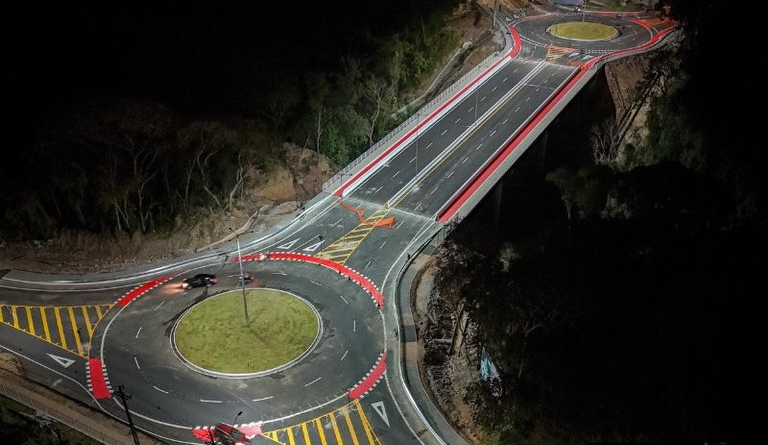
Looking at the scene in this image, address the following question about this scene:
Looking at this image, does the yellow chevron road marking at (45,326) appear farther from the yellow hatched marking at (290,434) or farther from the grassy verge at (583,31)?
the grassy verge at (583,31)

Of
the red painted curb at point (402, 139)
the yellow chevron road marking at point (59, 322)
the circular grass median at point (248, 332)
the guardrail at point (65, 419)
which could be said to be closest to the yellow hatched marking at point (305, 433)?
the circular grass median at point (248, 332)

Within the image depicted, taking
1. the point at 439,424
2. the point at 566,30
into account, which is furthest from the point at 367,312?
the point at 566,30

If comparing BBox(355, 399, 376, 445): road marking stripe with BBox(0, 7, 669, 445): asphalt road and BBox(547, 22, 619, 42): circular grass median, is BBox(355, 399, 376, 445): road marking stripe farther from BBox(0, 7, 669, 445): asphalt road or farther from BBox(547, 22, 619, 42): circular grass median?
BBox(547, 22, 619, 42): circular grass median

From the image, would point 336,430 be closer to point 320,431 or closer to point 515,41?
point 320,431

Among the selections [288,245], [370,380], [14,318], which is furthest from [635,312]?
[14,318]

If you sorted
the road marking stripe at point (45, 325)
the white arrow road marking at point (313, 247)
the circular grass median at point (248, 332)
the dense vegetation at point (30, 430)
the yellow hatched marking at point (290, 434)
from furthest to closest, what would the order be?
the white arrow road marking at point (313, 247), the road marking stripe at point (45, 325), the circular grass median at point (248, 332), the yellow hatched marking at point (290, 434), the dense vegetation at point (30, 430)

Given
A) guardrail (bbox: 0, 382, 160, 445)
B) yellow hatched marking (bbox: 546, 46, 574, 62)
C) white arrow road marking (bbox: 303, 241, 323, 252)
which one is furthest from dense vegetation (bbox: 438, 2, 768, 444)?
yellow hatched marking (bbox: 546, 46, 574, 62)
